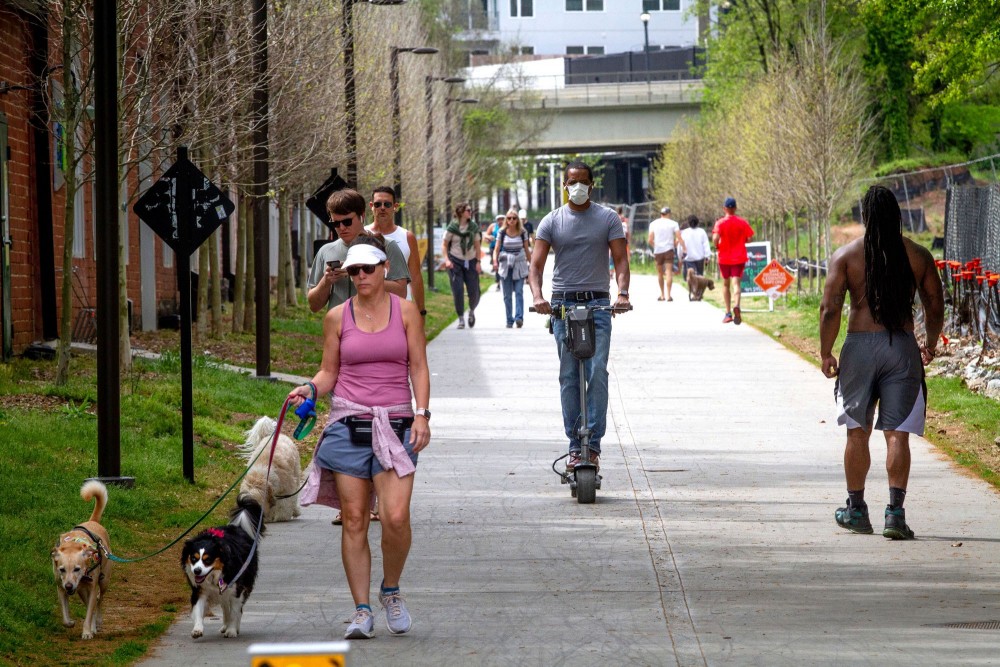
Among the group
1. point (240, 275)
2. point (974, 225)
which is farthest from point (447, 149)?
point (974, 225)

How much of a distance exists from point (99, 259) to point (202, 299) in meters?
11.5

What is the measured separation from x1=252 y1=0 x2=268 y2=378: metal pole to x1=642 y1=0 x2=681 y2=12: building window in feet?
307

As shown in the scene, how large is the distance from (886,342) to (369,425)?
10.8ft

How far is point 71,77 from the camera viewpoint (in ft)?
46.0

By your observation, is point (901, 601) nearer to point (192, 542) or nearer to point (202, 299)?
point (192, 542)

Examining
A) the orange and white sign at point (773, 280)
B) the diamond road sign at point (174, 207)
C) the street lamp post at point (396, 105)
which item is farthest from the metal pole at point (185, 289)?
the street lamp post at point (396, 105)

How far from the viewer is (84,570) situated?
667 centimetres

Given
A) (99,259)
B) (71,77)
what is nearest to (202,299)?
(71,77)

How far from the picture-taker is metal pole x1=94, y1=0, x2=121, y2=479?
9.90 meters

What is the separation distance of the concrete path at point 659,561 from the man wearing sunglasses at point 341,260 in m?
1.36

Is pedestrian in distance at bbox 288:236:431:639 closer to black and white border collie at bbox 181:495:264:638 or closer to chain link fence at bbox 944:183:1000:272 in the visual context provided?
black and white border collie at bbox 181:495:264:638

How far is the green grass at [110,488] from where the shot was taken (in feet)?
22.5

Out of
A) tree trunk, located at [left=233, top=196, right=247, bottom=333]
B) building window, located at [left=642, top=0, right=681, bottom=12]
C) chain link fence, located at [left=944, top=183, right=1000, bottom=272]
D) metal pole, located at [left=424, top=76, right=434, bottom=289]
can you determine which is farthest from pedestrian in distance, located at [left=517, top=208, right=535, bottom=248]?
building window, located at [left=642, top=0, right=681, bottom=12]

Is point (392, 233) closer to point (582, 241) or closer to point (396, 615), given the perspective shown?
point (582, 241)
